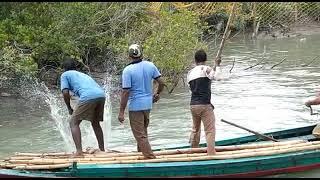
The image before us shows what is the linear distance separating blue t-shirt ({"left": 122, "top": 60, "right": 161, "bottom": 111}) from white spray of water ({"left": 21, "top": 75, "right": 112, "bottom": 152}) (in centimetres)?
319

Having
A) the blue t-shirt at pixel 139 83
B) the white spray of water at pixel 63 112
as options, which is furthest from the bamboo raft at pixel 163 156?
the white spray of water at pixel 63 112

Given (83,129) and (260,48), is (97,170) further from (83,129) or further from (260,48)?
(260,48)

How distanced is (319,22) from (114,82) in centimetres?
2446

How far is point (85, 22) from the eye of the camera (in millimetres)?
16344

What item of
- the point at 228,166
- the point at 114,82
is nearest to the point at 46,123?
the point at 114,82

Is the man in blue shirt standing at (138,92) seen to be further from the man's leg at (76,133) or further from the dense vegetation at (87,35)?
the dense vegetation at (87,35)

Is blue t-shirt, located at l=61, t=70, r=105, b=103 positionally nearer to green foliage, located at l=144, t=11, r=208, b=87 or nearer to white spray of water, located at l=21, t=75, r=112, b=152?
white spray of water, located at l=21, t=75, r=112, b=152

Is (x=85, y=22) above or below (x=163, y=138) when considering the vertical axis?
above

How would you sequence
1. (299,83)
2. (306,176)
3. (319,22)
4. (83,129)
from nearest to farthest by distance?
(306,176), (83,129), (299,83), (319,22)

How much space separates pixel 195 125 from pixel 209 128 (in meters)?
0.35

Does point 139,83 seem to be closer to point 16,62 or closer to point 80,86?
point 80,86

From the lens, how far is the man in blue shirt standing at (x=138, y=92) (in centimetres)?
720

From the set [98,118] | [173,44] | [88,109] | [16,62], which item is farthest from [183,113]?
[88,109]

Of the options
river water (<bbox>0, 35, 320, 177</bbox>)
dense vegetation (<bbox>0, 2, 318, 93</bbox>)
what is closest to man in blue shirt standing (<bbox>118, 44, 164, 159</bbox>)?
river water (<bbox>0, 35, 320, 177</bbox>)
